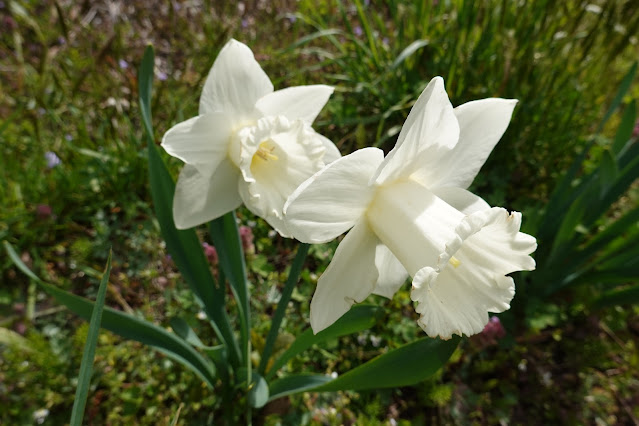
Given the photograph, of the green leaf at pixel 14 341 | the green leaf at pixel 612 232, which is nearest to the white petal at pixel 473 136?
the green leaf at pixel 612 232

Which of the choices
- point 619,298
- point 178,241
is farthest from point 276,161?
point 619,298

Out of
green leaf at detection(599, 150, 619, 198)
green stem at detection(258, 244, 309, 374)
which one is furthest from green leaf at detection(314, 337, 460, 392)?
green leaf at detection(599, 150, 619, 198)

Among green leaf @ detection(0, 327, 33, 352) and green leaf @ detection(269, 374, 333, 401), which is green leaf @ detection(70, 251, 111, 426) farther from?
green leaf @ detection(0, 327, 33, 352)

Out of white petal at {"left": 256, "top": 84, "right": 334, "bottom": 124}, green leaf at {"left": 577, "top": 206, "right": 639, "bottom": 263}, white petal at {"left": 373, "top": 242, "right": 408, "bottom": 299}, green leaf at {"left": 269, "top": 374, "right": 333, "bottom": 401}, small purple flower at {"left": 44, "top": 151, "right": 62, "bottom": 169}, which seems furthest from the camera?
small purple flower at {"left": 44, "top": 151, "right": 62, "bottom": 169}

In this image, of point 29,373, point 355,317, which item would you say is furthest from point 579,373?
point 29,373

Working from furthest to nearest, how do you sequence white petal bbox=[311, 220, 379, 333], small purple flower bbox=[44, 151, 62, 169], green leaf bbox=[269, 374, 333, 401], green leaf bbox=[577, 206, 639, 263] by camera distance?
small purple flower bbox=[44, 151, 62, 169] < green leaf bbox=[577, 206, 639, 263] < green leaf bbox=[269, 374, 333, 401] < white petal bbox=[311, 220, 379, 333]

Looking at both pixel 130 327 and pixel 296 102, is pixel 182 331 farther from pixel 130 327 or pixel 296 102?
pixel 296 102
